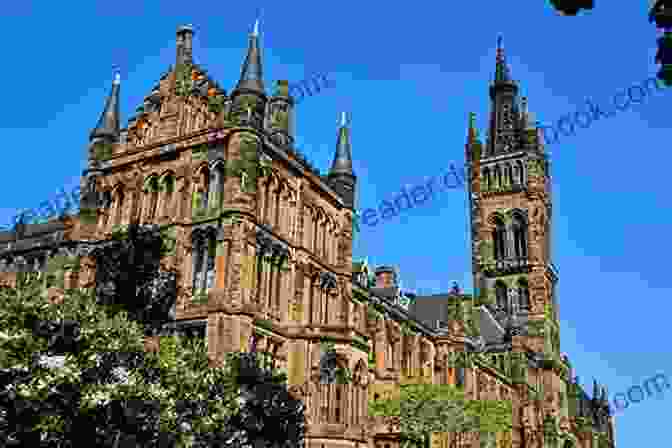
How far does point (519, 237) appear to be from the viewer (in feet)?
340

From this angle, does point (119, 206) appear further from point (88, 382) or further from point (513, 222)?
point (513, 222)

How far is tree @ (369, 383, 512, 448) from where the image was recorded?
4912cm

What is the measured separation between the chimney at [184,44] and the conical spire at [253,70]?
14.8 ft

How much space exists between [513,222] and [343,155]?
2355 inches

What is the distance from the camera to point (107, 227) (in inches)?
1681

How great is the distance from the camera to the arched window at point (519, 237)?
102250 mm

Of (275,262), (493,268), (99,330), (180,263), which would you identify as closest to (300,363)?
(275,262)

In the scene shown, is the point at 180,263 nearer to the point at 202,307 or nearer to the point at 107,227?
the point at 202,307

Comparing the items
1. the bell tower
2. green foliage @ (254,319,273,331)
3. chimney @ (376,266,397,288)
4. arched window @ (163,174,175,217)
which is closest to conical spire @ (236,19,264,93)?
arched window @ (163,174,175,217)

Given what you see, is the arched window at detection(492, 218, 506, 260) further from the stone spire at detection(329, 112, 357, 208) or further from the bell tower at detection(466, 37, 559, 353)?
the stone spire at detection(329, 112, 357, 208)

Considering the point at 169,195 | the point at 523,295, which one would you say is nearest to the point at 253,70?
the point at 169,195

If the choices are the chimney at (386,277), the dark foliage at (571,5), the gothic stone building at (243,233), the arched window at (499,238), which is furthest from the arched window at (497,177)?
the dark foliage at (571,5)

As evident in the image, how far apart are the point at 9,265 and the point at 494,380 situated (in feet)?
166

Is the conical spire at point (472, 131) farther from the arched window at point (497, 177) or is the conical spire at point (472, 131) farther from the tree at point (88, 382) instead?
the tree at point (88, 382)
